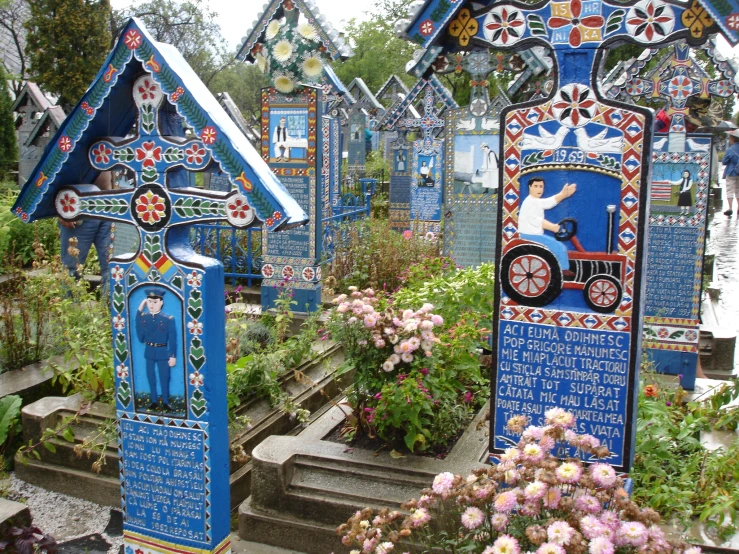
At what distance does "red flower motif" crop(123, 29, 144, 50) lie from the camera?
319 centimetres

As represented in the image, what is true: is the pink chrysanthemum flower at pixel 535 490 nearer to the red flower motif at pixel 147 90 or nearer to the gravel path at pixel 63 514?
the red flower motif at pixel 147 90

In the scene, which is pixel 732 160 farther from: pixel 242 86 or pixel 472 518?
pixel 242 86

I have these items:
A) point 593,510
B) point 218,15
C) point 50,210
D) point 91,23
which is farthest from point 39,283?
point 218,15

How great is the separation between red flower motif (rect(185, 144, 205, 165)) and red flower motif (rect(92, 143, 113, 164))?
452 mm

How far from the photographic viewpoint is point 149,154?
10.9ft

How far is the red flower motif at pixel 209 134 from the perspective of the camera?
312 centimetres

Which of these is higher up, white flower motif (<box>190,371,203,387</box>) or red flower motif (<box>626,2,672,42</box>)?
red flower motif (<box>626,2,672,42</box>)

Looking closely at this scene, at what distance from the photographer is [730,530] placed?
3496mm

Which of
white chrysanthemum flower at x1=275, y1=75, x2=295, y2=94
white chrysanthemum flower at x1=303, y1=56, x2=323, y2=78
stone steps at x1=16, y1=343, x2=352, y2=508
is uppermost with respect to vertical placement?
white chrysanthemum flower at x1=303, y1=56, x2=323, y2=78

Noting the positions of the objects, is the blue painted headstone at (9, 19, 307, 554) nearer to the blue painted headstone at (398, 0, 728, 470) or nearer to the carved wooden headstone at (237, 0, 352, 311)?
the blue painted headstone at (398, 0, 728, 470)

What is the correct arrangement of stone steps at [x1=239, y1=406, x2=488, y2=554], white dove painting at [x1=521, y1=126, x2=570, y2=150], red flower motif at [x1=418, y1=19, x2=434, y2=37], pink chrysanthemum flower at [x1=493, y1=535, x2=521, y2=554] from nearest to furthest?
pink chrysanthemum flower at [x1=493, y1=535, x2=521, y2=554]
white dove painting at [x1=521, y1=126, x2=570, y2=150]
red flower motif at [x1=418, y1=19, x2=434, y2=37]
stone steps at [x1=239, y1=406, x2=488, y2=554]

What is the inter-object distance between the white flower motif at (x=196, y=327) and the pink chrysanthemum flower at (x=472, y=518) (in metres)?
1.48

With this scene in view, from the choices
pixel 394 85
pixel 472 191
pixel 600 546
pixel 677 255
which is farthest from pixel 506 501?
pixel 394 85

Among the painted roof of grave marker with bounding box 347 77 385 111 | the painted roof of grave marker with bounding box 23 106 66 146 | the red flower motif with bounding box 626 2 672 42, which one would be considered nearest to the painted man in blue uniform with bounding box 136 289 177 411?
the red flower motif with bounding box 626 2 672 42
